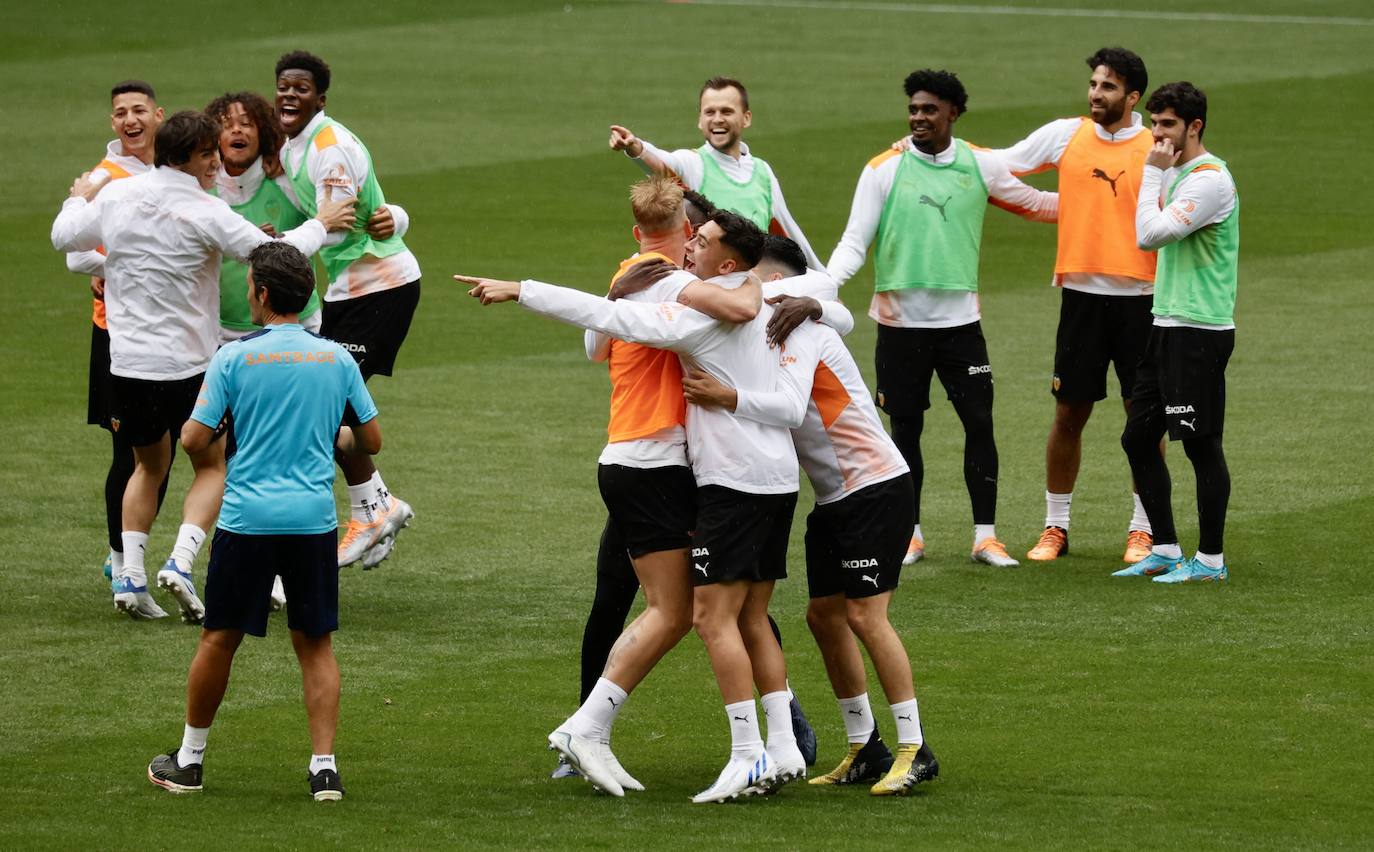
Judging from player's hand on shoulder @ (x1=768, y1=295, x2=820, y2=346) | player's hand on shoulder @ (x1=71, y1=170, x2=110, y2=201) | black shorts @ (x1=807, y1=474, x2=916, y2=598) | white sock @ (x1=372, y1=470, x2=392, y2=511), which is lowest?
white sock @ (x1=372, y1=470, x2=392, y2=511)

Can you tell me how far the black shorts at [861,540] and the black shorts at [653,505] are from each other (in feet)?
1.45

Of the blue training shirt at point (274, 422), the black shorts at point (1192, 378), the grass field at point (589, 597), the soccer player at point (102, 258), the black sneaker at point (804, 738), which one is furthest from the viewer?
the black shorts at point (1192, 378)

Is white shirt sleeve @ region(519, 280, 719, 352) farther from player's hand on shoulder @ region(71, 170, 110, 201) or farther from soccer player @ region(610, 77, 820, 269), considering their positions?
player's hand on shoulder @ region(71, 170, 110, 201)

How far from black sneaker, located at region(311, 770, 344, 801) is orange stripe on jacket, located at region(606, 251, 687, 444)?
4.40 ft

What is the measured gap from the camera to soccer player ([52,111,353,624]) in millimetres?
8281

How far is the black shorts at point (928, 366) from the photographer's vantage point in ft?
32.4

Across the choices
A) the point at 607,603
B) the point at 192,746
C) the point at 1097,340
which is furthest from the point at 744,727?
the point at 1097,340

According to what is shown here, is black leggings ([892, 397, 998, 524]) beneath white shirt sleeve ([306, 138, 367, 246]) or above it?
beneath

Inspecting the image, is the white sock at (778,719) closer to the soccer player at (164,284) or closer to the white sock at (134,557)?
the soccer player at (164,284)

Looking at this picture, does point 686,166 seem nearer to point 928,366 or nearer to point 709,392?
point 928,366

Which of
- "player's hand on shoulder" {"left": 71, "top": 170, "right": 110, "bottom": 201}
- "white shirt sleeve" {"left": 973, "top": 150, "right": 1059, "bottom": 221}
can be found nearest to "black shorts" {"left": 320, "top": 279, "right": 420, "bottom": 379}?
"player's hand on shoulder" {"left": 71, "top": 170, "right": 110, "bottom": 201}

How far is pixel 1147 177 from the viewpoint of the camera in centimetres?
921

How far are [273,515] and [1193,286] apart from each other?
473cm

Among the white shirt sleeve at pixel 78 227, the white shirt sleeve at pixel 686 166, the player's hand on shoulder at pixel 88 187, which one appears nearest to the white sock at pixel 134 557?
the white shirt sleeve at pixel 78 227
